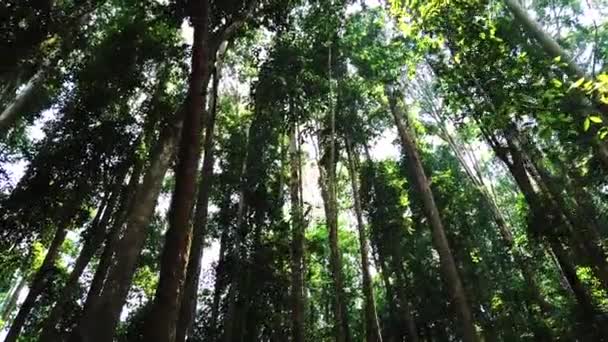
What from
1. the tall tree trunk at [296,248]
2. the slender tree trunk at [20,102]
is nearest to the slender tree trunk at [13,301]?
the slender tree trunk at [20,102]

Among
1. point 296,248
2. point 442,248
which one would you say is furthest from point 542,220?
point 296,248

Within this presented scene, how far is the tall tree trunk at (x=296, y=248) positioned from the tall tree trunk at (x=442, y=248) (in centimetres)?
241

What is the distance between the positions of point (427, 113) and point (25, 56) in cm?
971

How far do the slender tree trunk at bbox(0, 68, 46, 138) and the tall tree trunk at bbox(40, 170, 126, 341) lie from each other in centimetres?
213

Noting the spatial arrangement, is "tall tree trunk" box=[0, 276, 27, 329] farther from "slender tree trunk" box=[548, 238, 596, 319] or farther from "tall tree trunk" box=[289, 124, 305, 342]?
"slender tree trunk" box=[548, 238, 596, 319]

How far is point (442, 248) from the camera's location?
8570mm

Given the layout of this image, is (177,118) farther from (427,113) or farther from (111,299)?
(427,113)

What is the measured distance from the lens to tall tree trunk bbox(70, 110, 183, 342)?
18.4 feet

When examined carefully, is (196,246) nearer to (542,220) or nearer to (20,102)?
(20,102)

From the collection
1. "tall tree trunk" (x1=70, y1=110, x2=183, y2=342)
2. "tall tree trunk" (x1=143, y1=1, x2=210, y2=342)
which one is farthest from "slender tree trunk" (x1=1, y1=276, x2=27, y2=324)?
"tall tree trunk" (x1=143, y1=1, x2=210, y2=342)

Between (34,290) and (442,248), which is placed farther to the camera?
(442,248)

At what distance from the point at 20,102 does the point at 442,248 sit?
26.3ft


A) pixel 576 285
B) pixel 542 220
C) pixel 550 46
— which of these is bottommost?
pixel 576 285

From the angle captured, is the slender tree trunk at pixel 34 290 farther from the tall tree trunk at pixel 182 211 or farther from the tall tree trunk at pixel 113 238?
the tall tree trunk at pixel 182 211
